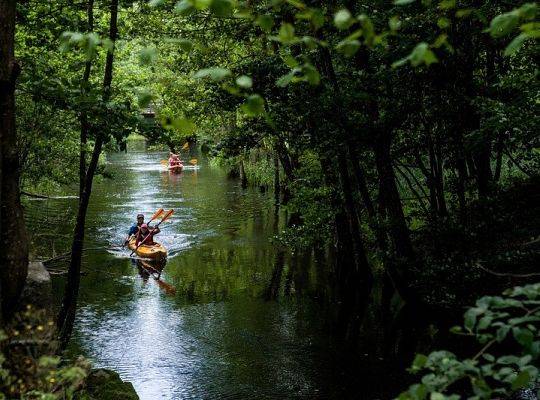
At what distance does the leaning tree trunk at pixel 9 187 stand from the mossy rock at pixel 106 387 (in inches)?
95.5

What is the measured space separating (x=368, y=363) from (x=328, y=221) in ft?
18.8

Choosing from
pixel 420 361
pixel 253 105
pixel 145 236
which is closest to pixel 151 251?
pixel 145 236

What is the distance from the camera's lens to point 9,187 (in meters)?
5.40

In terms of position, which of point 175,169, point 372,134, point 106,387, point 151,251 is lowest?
point 106,387

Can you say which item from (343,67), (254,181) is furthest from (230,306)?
(254,181)

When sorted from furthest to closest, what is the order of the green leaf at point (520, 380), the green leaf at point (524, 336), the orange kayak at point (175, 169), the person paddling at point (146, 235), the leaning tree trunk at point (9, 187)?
the orange kayak at point (175, 169), the person paddling at point (146, 235), the leaning tree trunk at point (9, 187), the green leaf at point (524, 336), the green leaf at point (520, 380)

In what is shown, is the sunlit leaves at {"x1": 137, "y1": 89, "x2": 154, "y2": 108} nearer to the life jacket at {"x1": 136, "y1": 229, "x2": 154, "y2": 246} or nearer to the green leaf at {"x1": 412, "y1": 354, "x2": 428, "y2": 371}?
the green leaf at {"x1": 412, "y1": 354, "x2": 428, "y2": 371}

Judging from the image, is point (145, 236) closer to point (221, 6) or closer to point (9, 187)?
point (9, 187)

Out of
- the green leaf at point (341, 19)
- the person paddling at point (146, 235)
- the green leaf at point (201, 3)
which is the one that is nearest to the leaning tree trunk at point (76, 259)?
the green leaf at point (201, 3)

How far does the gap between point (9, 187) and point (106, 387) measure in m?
3.68

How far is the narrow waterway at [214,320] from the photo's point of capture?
443 inches

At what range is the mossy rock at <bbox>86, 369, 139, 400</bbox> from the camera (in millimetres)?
7699

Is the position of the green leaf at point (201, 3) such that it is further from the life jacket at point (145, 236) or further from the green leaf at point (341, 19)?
the life jacket at point (145, 236)

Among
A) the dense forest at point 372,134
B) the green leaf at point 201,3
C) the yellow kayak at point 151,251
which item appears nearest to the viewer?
the green leaf at point 201,3
